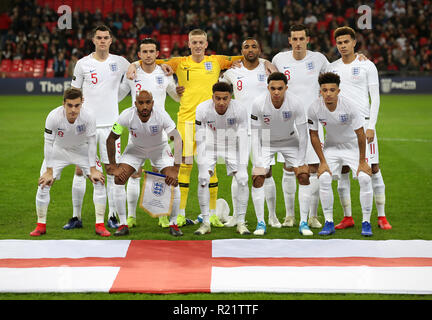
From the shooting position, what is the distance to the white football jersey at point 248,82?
8.21 meters

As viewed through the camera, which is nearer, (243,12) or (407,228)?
(407,228)

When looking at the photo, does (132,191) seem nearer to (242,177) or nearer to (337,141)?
(242,177)

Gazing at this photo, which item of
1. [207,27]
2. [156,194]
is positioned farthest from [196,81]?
[207,27]

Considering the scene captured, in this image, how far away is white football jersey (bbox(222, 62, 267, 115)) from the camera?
8211 mm

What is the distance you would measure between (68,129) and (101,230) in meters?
1.20

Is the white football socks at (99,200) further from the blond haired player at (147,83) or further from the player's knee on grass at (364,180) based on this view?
the player's knee on grass at (364,180)

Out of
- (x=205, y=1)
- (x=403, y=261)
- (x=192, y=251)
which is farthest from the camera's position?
(x=205, y=1)

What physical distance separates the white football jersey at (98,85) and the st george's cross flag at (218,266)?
5.85ft

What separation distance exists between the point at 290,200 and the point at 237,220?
30.9 inches

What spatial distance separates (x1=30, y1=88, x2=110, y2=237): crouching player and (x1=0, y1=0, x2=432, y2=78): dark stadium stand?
1938 cm
